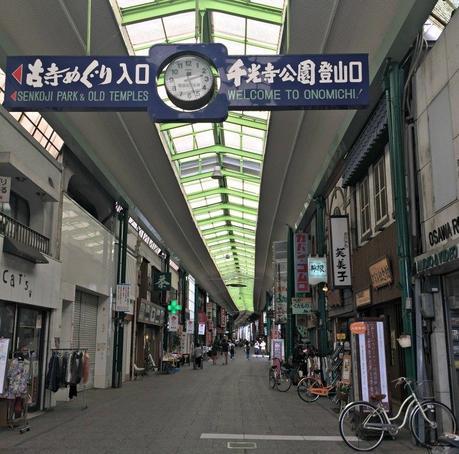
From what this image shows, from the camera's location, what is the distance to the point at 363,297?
14109 millimetres

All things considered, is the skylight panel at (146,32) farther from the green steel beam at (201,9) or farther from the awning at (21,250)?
the awning at (21,250)

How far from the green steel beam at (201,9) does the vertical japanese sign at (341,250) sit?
638 centimetres

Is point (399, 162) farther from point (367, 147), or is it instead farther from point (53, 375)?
point (53, 375)

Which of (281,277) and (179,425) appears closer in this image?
(179,425)

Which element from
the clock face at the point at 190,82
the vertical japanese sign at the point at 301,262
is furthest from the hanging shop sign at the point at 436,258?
the vertical japanese sign at the point at 301,262

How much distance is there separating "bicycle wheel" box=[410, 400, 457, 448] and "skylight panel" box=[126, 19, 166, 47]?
8436 millimetres

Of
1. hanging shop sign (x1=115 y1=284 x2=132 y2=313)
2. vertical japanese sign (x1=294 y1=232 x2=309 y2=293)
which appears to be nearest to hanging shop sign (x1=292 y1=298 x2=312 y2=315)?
vertical japanese sign (x1=294 y1=232 x2=309 y2=293)

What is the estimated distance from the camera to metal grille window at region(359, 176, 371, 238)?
551 inches

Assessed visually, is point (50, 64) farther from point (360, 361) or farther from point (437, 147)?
point (360, 361)

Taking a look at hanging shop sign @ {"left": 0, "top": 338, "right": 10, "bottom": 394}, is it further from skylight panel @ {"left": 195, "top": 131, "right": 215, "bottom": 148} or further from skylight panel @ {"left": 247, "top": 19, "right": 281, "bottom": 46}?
skylight panel @ {"left": 195, "top": 131, "right": 215, "bottom": 148}

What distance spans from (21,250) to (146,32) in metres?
4.97

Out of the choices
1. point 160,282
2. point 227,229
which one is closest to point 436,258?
point 160,282

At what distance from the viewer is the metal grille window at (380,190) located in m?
12.4

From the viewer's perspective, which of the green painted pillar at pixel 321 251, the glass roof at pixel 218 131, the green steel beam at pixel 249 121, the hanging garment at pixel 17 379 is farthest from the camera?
the green painted pillar at pixel 321 251
